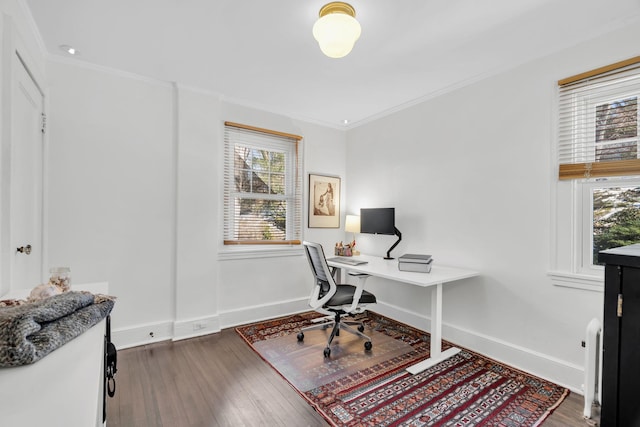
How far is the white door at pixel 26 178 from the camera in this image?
6.02 feet

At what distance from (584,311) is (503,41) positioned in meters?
1.98

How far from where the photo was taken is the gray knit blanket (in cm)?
67

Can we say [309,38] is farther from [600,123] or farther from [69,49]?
[600,123]

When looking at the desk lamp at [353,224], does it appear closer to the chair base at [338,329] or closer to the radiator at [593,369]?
the chair base at [338,329]

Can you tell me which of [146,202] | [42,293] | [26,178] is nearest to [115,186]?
[146,202]

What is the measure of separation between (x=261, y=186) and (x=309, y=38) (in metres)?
1.86

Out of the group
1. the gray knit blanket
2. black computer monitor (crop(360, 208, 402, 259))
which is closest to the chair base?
black computer monitor (crop(360, 208, 402, 259))

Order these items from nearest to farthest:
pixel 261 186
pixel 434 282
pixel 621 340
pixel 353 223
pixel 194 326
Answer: pixel 621 340 → pixel 434 282 → pixel 194 326 → pixel 261 186 → pixel 353 223

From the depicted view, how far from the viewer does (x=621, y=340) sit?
111 cm

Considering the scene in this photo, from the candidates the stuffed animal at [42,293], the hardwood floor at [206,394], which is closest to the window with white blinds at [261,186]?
the hardwood floor at [206,394]

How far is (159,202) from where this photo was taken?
2.95m

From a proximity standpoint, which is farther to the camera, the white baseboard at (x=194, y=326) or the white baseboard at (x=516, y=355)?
the white baseboard at (x=194, y=326)

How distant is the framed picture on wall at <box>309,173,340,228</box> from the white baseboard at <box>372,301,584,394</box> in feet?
5.11

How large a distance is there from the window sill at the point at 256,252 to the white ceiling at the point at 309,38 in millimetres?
1704
